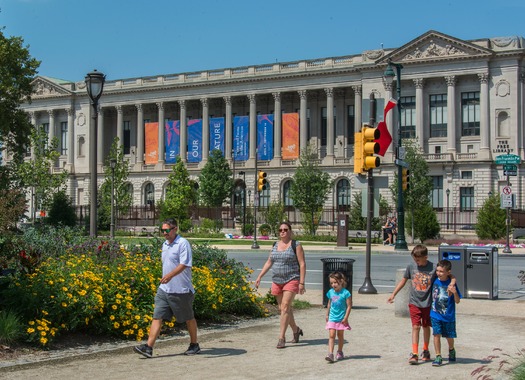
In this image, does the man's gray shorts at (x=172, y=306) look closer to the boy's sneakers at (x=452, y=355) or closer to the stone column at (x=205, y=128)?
the boy's sneakers at (x=452, y=355)

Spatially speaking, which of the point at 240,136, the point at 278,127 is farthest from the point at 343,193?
the point at 240,136

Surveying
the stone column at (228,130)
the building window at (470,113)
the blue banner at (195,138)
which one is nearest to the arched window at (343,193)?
the building window at (470,113)

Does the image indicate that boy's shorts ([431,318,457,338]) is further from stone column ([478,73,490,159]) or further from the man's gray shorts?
stone column ([478,73,490,159])

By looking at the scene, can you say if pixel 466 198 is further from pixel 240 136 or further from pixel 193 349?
pixel 193 349

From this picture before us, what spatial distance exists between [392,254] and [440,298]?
2943 centimetres

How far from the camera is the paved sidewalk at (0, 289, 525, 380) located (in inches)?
381

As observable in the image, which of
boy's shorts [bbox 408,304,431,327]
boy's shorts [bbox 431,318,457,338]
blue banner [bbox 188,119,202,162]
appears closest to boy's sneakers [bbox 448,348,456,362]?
boy's shorts [bbox 431,318,457,338]

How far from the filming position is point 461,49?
75875 mm

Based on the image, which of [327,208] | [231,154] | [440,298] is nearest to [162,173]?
[231,154]

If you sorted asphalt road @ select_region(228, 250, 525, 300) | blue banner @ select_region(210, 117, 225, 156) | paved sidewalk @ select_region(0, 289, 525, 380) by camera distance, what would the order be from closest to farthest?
paved sidewalk @ select_region(0, 289, 525, 380) → asphalt road @ select_region(228, 250, 525, 300) → blue banner @ select_region(210, 117, 225, 156)

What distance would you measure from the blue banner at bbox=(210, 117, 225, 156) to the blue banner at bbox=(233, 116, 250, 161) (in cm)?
165

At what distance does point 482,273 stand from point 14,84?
149 ft

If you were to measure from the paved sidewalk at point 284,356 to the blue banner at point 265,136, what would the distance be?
69971 millimetres

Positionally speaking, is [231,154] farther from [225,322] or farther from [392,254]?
[225,322]
